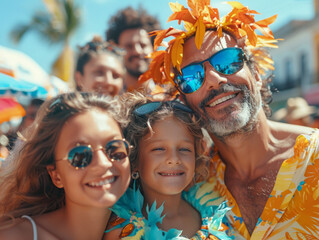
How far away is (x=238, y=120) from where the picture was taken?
8.41ft

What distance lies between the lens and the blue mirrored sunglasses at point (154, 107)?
2.53 m

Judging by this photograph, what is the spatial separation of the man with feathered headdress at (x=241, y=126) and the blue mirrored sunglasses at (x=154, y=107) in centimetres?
13

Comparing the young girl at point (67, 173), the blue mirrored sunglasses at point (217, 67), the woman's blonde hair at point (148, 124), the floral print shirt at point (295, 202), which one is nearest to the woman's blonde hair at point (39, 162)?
the young girl at point (67, 173)

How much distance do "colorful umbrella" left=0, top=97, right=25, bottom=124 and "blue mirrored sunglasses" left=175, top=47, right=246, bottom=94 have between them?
6.63ft

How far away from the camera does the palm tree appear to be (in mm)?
15227

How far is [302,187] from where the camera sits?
7.75 ft

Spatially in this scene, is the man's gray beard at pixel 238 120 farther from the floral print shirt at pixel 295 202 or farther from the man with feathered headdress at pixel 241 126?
the floral print shirt at pixel 295 202

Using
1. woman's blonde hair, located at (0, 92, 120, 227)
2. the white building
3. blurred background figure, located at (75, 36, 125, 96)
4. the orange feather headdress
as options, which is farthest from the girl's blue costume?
the white building

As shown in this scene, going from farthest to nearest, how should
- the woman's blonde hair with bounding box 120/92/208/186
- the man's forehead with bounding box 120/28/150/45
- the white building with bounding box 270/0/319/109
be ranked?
the white building with bounding box 270/0/319/109 → the man's forehead with bounding box 120/28/150/45 → the woman's blonde hair with bounding box 120/92/208/186

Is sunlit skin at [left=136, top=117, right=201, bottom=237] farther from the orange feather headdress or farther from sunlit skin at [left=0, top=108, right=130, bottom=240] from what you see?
the orange feather headdress

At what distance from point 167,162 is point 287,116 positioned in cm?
515

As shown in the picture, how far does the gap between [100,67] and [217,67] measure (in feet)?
6.68

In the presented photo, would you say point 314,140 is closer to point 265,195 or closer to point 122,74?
point 265,195

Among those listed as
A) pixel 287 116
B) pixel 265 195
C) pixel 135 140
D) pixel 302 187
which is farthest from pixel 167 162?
pixel 287 116
